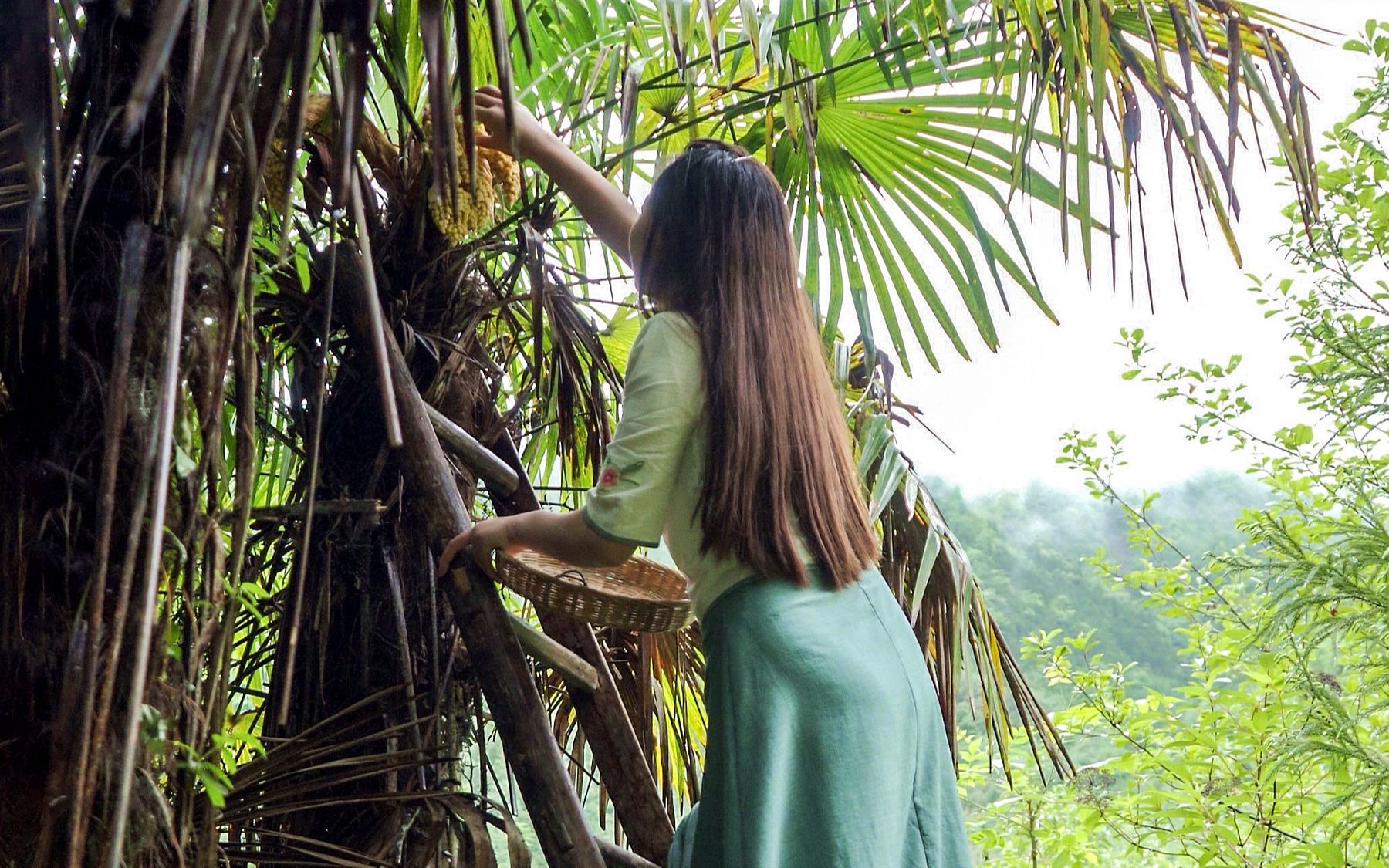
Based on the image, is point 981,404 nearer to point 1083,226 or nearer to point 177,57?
point 1083,226

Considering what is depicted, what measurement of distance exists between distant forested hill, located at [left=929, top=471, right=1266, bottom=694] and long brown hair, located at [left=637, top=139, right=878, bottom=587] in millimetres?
3014

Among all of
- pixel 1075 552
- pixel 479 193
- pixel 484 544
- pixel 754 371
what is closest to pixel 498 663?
pixel 484 544

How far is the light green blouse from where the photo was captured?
3.19ft

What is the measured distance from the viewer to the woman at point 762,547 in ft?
3.12

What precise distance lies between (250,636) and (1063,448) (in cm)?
187

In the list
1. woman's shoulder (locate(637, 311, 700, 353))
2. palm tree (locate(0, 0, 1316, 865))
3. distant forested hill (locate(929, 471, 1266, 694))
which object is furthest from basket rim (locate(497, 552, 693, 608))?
distant forested hill (locate(929, 471, 1266, 694))

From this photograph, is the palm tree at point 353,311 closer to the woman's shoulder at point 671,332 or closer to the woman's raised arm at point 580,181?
the woman's raised arm at point 580,181

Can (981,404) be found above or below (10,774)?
above

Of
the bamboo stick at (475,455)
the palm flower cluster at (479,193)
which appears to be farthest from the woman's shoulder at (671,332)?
the bamboo stick at (475,455)

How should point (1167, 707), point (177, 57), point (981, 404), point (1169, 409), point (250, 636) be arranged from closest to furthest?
point (177, 57) < point (250, 636) < point (1167, 707) < point (1169, 409) < point (981, 404)

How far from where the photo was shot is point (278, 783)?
3.40 feet

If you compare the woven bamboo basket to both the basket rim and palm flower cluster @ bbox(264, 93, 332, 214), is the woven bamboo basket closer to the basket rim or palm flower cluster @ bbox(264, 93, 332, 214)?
the basket rim

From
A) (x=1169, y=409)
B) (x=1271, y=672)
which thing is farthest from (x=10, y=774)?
(x=1169, y=409)

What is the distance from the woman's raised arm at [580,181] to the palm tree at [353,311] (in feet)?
0.13
